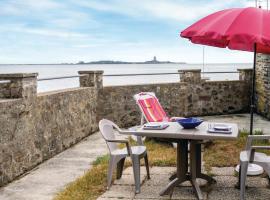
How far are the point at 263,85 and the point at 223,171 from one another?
658 centimetres

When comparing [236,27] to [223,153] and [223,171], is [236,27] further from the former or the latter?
[223,153]

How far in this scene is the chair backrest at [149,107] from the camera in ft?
26.5

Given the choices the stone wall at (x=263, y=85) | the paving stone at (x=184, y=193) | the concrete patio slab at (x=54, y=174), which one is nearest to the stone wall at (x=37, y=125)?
the concrete patio slab at (x=54, y=174)

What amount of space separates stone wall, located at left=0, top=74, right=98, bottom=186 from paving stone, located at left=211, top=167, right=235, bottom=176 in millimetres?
2772

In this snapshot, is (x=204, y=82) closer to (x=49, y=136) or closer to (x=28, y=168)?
(x=49, y=136)

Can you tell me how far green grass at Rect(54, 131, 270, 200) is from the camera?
5.48 metres

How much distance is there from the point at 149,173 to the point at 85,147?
271 centimetres

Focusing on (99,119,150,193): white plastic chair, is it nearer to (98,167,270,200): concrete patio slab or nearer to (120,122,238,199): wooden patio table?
(98,167,270,200): concrete patio slab

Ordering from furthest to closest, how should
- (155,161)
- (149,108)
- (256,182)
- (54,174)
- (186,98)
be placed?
(186,98) < (149,108) < (155,161) < (54,174) < (256,182)

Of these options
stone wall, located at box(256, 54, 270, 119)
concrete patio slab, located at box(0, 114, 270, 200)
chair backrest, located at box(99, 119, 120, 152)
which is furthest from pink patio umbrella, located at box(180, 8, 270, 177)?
stone wall, located at box(256, 54, 270, 119)

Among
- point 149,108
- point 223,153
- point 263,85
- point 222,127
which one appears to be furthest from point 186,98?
point 222,127

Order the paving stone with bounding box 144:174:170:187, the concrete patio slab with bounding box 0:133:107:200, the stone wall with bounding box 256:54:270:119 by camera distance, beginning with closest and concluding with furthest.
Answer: the concrete patio slab with bounding box 0:133:107:200 → the paving stone with bounding box 144:174:170:187 → the stone wall with bounding box 256:54:270:119

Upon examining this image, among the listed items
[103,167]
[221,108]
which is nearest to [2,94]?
[103,167]

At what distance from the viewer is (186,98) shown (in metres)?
12.2
